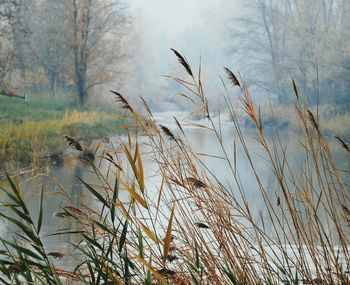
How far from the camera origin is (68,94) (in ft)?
81.0

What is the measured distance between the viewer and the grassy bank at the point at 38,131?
9609 mm

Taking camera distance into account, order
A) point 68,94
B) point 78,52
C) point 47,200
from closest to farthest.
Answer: point 47,200
point 78,52
point 68,94

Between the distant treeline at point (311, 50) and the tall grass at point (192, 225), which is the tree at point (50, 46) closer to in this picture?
the distant treeline at point (311, 50)

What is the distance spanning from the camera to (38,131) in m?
11.8

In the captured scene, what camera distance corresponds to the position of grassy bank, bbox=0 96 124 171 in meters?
9.61

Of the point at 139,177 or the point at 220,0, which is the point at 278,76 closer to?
the point at 139,177

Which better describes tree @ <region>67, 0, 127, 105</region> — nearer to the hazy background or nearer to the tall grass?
the hazy background

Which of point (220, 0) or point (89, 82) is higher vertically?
point (220, 0)

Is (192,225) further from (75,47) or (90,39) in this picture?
(90,39)

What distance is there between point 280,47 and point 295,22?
4588mm

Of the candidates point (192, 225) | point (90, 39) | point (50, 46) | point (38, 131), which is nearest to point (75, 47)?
point (90, 39)

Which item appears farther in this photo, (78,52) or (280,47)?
(280,47)

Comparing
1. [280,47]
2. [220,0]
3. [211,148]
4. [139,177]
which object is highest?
[220,0]

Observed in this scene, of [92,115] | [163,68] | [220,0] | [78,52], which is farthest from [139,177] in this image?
[163,68]
